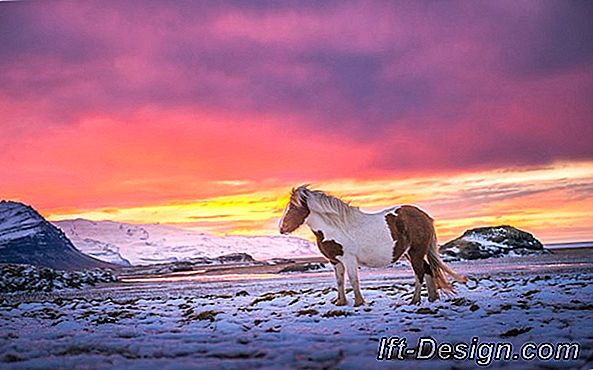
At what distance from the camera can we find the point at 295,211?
5910mm

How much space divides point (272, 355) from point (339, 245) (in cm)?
262

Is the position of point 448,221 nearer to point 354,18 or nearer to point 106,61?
point 354,18

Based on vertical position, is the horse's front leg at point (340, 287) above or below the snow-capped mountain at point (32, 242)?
below

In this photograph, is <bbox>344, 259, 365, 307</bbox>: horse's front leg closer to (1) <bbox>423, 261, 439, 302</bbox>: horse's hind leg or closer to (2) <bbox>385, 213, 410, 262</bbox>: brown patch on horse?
(2) <bbox>385, 213, 410, 262</bbox>: brown patch on horse

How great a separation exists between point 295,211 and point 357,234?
2.26 ft

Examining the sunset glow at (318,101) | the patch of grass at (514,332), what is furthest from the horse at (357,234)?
the sunset glow at (318,101)

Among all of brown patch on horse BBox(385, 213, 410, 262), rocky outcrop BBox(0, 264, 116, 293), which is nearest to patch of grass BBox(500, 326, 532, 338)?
brown patch on horse BBox(385, 213, 410, 262)

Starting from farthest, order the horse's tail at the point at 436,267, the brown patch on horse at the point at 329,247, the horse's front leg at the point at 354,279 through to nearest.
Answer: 1. the horse's tail at the point at 436,267
2. the brown patch on horse at the point at 329,247
3. the horse's front leg at the point at 354,279

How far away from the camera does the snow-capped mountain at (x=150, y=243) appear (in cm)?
1363

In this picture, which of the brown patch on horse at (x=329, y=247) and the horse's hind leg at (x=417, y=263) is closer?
the brown patch on horse at (x=329, y=247)

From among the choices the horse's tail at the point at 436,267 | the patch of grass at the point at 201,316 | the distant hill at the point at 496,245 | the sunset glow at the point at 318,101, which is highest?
the sunset glow at the point at 318,101

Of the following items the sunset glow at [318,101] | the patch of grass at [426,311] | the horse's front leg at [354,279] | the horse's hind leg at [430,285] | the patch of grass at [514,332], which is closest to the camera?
the patch of grass at [514,332]

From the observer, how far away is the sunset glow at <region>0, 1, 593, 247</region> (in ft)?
30.1

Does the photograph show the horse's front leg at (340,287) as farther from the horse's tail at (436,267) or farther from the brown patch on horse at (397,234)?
the horse's tail at (436,267)
